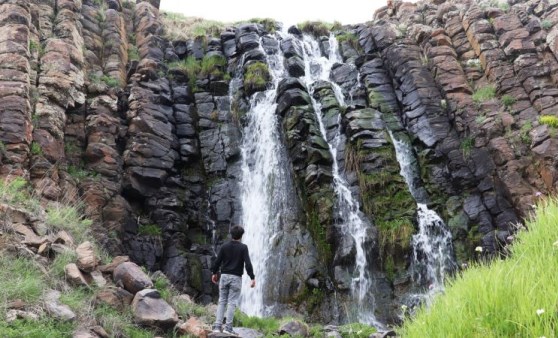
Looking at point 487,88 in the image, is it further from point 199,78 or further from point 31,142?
point 31,142

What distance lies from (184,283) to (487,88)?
14050 millimetres

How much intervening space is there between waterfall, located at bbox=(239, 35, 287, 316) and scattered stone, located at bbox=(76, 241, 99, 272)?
6.55 metres

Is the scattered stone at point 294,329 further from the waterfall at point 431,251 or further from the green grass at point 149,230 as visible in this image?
the green grass at point 149,230

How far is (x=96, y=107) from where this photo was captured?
17.6 metres

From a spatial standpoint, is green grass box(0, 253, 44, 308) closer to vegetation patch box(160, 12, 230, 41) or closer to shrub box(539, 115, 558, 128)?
shrub box(539, 115, 558, 128)

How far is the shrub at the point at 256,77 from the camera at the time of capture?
21297mm

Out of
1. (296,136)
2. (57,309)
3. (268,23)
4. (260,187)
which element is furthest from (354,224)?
(268,23)

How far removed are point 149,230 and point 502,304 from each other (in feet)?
44.9

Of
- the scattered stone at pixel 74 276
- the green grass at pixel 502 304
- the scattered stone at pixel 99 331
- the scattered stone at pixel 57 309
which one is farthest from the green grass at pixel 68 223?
the green grass at pixel 502 304

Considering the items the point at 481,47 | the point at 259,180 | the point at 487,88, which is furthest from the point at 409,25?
the point at 259,180

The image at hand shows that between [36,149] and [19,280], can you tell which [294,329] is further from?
[36,149]

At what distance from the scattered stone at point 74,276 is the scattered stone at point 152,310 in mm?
898

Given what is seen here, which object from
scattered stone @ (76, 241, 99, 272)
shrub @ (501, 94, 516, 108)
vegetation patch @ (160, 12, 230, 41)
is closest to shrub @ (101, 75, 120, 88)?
vegetation patch @ (160, 12, 230, 41)

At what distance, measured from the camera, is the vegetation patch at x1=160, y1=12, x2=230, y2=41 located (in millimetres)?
26156
